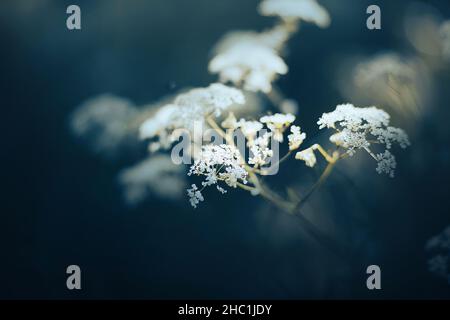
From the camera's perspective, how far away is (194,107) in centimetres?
183

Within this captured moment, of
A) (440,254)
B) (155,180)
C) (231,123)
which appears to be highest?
(231,123)

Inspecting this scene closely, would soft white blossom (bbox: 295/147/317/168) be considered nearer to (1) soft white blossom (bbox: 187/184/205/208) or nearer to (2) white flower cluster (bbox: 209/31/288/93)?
(2) white flower cluster (bbox: 209/31/288/93)

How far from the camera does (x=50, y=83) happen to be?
2.08m

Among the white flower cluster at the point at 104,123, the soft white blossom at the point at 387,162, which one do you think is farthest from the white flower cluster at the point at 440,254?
the white flower cluster at the point at 104,123

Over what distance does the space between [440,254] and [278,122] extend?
1.09m

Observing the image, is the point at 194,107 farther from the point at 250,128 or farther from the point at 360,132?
the point at 360,132

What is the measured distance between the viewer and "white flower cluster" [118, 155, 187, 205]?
2.01 m

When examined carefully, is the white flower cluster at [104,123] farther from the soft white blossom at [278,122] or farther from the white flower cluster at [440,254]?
the white flower cluster at [440,254]

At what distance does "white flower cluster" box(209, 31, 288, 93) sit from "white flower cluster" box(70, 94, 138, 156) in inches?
20.9

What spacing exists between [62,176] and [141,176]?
Result: 451 mm

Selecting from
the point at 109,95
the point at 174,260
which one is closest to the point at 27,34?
the point at 109,95

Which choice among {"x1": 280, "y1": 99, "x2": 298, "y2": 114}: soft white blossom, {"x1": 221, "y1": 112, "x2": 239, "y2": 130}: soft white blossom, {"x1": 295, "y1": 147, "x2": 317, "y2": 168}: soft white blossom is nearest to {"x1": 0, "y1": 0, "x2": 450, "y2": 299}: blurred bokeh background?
{"x1": 280, "y1": 99, "x2": 298, "y2": 114}: soft white blossom

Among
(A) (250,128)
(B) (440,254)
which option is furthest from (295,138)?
(B) (440,254)

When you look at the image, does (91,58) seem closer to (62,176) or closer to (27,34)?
(27,34)
